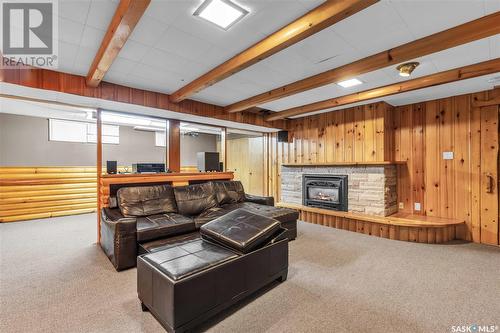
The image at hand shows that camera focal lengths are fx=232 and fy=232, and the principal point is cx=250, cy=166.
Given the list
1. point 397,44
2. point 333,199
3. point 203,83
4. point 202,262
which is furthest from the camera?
point 333,199

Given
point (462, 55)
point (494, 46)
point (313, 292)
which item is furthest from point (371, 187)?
point (313, 292)

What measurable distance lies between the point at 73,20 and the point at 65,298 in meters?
2.43

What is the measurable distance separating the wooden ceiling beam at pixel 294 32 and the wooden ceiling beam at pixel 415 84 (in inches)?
86.1

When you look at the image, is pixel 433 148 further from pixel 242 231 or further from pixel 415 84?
pixel 242 231

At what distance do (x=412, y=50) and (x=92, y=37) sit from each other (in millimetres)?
3088

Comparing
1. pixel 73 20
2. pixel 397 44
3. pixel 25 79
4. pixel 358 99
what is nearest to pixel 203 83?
pixel 73 20

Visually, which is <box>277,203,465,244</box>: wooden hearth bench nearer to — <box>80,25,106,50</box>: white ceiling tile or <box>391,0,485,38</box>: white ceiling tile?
<box>391,0,485,38</box>: white ceiling tile

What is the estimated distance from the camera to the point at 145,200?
3.45 meters

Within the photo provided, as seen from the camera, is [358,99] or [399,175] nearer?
[358,99]

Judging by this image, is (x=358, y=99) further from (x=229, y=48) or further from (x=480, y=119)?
(x=229, y=48)

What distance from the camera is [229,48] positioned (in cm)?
239

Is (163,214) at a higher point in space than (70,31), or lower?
lower

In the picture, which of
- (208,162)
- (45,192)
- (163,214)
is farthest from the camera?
(45,192)

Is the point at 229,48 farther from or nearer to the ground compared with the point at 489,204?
farther from the ground
